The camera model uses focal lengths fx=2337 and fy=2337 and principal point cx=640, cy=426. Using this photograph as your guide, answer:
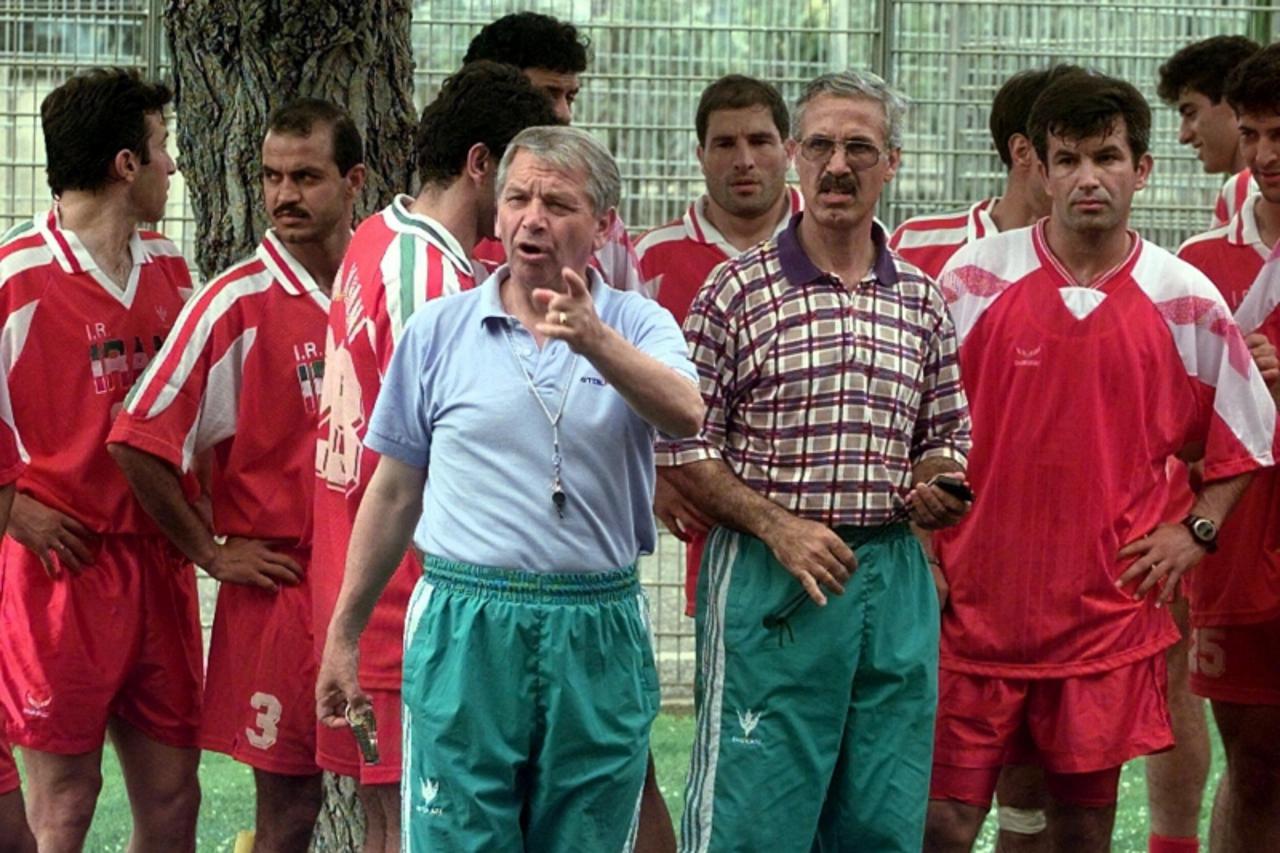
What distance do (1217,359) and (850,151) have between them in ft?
3.51

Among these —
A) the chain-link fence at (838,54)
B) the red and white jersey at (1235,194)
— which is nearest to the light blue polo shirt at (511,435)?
the red and white jersey at (1235,194)

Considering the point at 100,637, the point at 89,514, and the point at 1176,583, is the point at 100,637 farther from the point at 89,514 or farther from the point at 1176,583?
the point at 1176,583

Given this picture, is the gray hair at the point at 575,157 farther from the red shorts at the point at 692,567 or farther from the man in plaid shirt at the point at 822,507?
the red shorts at the point at 692,567

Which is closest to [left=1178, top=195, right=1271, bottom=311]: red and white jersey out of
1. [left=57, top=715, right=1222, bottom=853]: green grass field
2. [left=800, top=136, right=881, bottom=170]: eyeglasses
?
[left=800, top=136, right=881, bottom=170]: eyeglasses

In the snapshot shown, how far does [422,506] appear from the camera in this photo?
15.5 ft

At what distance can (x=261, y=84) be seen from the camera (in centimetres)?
641

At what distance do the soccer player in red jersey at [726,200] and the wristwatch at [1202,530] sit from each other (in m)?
1.55

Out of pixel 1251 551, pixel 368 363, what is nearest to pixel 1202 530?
pixel 1251 551

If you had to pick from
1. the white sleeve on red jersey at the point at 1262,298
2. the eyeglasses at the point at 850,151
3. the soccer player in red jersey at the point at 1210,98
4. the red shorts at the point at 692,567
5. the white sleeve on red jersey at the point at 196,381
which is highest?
the soccer player in red jersey at the point at 1210,98

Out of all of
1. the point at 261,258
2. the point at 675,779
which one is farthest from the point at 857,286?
the point at 675,779

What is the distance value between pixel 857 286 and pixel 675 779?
11.8 ft

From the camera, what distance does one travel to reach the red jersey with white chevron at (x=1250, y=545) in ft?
20.7

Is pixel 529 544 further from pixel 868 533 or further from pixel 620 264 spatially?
pixel 620 264

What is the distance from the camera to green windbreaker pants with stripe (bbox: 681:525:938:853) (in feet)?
17.1
